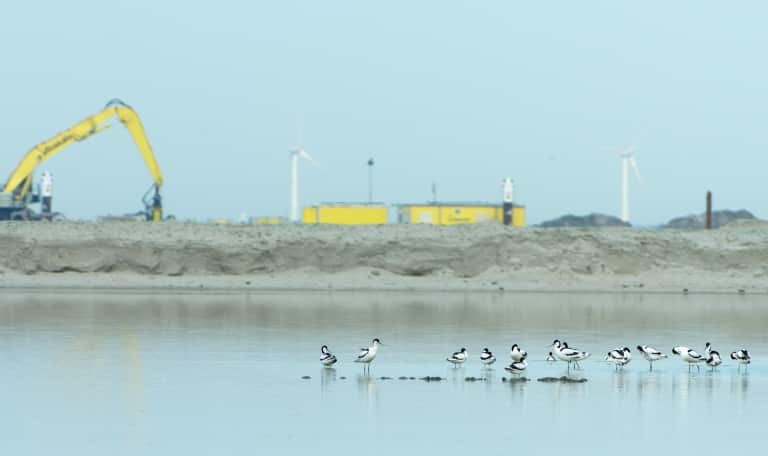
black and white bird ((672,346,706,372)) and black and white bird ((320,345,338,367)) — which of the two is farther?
black and white bird ((672,346,706,372))

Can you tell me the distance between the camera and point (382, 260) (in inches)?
2304

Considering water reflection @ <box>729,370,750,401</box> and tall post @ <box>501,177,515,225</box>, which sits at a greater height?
tall post @ <box>501,177,515,225</box>

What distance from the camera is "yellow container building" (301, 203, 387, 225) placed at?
323 feet

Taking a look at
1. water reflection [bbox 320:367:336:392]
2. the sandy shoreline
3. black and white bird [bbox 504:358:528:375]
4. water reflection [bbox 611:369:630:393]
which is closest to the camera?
water reflection [bbox 320:367:336:392]

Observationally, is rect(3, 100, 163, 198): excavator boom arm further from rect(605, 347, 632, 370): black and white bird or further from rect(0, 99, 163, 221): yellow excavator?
rect(605, 347, 632, 370): black and white bird

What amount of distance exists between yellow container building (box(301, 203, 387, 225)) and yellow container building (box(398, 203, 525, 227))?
1.94 m

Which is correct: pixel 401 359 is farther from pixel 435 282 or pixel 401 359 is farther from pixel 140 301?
pixel 435 282

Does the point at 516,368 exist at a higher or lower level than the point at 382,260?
lower

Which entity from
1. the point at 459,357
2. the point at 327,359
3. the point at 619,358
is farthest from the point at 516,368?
the point at 327,359

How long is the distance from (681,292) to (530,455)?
130ft

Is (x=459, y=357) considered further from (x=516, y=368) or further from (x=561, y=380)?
(x=561, y=380)

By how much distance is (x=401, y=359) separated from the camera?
85.9ft

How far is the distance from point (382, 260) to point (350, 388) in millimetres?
36679

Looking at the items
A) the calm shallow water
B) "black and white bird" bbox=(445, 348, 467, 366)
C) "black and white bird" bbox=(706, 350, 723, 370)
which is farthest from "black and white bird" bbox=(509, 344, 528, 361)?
"black and white bird" bbox=(706, 350, 723, 370)
